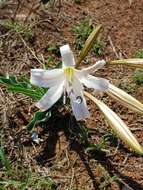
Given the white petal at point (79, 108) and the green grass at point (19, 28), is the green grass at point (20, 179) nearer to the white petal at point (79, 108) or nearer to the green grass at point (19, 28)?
the white petal at point (79, 108)

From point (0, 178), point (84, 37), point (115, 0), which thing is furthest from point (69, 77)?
point (115, 0)

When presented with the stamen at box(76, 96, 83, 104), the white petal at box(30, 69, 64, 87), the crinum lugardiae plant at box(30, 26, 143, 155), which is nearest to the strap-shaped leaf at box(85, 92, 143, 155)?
the crinum lugardiae plant at box(30, 26, 143, 155)

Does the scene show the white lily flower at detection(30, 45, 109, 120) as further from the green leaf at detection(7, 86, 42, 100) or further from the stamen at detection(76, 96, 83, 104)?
the green leaf at detection(7, 86, 42, 100)

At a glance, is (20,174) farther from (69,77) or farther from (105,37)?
(105,37)

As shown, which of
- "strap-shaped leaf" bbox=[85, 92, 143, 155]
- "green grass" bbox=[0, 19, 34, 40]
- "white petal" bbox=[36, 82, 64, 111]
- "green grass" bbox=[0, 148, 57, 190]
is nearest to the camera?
"strap-shaped leaf" bbox=[85, 92, 143, 155]

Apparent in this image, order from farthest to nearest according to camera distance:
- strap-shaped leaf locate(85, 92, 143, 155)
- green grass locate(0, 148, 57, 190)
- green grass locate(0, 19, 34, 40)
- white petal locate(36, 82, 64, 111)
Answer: green grass locate(0, 19, 34, 40), green grass locate(0, 148, 57, 190), white petal locate(36, 82, 64, 111), strap-shaped leaf locate(85, 92, 143, 155)

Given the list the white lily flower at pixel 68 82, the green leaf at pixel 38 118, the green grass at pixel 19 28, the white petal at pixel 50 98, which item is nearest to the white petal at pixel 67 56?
the white lily flower at pixel 68 82

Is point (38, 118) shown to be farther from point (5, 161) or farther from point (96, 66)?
point (96, 66)
